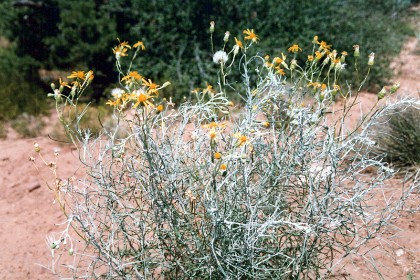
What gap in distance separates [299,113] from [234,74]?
4477mm

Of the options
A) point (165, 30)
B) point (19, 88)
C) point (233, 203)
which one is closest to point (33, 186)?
point (233, 203)

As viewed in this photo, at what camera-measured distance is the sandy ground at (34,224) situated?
280cm

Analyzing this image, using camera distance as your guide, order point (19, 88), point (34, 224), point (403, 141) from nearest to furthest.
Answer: point (34, 224) < point (403, 141) < point (19, 88)

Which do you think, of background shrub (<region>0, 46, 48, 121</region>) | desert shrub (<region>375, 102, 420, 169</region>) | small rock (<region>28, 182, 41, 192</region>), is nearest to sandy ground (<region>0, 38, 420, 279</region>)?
small rock (<region>28, 182, 41, 192</region>)

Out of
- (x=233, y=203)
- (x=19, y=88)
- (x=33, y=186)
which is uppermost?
(x=233, y=203)

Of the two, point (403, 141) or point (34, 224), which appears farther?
point (403, 141)

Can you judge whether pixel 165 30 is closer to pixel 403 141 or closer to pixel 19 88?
pixel 19 88

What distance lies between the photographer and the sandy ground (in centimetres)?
280

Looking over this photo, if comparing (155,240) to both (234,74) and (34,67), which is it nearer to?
(234,74)

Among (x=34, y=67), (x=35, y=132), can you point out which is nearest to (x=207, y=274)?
(x=35, y=132)

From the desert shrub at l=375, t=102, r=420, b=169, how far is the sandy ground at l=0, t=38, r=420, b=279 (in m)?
0.22

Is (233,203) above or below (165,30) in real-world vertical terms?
above

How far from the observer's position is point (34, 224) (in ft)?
11.5

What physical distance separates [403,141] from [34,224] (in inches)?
112
